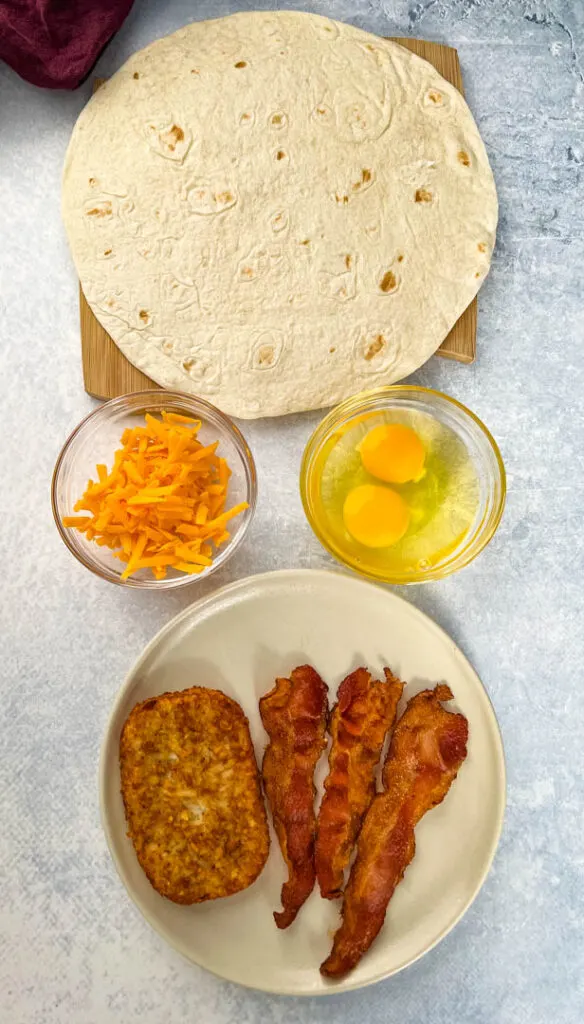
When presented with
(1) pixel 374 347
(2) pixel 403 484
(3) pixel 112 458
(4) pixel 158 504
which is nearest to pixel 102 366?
(3) pixel 112 458

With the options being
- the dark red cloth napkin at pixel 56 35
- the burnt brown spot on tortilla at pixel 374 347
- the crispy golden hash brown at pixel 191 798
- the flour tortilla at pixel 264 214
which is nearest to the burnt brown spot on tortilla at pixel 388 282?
the flour tortilla at pixel 264 214

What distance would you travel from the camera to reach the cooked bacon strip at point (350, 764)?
1.73 metres

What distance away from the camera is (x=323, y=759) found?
5.94ft

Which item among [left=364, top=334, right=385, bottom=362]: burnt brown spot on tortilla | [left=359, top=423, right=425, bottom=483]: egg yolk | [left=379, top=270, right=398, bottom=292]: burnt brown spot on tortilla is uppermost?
[left=379, top=270, right=398, bottom=292]: burnt brown spot on tortilla

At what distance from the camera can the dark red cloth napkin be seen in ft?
5.86

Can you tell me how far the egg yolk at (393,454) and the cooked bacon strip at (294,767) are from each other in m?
0.48

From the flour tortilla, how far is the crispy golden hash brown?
0.72m

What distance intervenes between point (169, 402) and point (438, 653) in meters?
0.86

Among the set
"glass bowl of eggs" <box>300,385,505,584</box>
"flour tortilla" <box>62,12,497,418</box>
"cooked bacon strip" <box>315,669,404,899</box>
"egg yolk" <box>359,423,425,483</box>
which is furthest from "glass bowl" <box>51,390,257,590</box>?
"cooked bacon strip" <box>315,669,404,899</box>

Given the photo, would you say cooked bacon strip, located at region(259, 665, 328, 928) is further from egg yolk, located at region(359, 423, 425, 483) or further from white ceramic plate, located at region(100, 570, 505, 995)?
egg yolk, located at region(359, 423, 425, 483)

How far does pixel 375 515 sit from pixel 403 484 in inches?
Result: 4.1

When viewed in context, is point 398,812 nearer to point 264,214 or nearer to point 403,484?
point 403,484

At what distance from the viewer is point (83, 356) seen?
185 cm

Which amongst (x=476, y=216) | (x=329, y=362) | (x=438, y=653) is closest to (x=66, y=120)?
(x=329, y=362)
